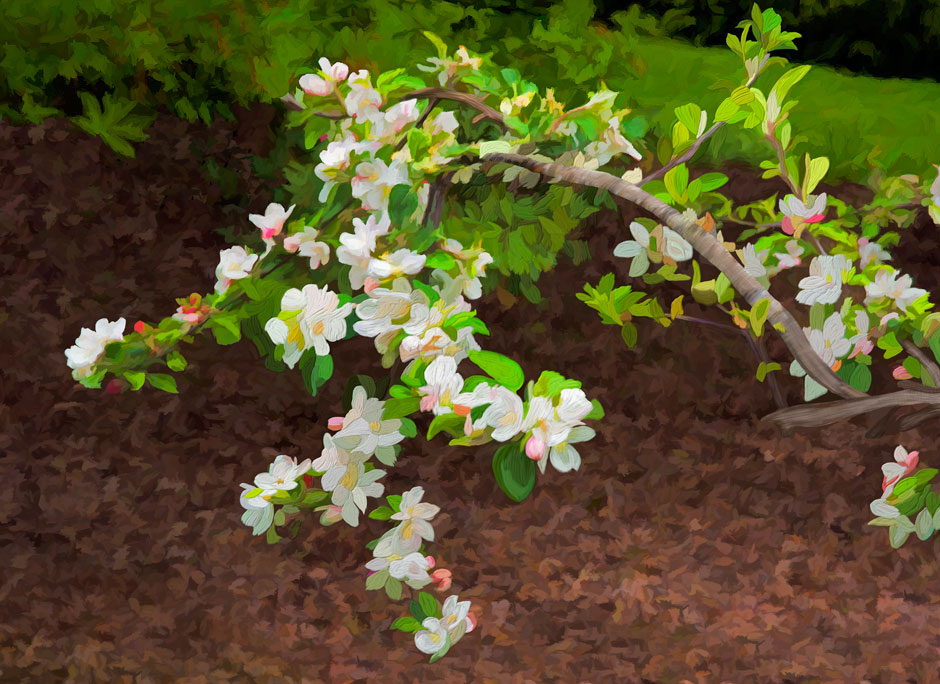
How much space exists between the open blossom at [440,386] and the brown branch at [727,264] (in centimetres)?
65

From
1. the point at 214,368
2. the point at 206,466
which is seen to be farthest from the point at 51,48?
the point at 206,466

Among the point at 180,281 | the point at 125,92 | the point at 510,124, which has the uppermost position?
the point at 510,124

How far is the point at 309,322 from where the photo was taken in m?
1.37

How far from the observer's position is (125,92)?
12.2ft

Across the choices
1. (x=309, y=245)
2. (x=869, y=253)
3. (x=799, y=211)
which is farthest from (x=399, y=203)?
(x=869, y=253)

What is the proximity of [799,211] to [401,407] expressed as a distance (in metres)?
1.10

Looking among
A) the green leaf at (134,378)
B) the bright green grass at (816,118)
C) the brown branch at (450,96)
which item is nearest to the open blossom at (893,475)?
the brown branch at (450,96)

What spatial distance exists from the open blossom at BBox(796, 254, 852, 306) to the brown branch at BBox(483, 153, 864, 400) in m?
0.26

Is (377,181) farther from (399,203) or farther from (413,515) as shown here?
(413,515)

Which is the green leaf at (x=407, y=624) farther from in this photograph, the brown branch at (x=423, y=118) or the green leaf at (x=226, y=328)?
the brown branch at (x=423, y=118)

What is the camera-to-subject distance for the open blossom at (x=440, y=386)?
4.02ft

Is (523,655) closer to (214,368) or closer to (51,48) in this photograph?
(214,368)

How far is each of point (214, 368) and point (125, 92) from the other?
4.12 ft

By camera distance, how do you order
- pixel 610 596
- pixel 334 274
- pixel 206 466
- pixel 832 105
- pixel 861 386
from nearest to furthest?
1. pixel 861 386
2. pixel 334 274
3. pixel 610 596
4. pixel 206 466
5. pixel 832 105
